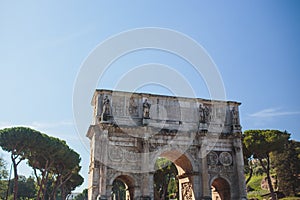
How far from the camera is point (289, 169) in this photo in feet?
112

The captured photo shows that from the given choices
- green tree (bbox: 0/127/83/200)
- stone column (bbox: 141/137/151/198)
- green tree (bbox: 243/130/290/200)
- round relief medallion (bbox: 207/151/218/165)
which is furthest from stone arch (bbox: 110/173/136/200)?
green tree (bbox: 243/130/290/200)

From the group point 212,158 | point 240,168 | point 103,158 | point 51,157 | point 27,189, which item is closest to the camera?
point 103,158

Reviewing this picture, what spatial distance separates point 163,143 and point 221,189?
609 cm

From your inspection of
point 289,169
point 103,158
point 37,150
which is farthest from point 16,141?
point 289,169

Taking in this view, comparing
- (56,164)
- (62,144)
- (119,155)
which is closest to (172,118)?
(119,155)

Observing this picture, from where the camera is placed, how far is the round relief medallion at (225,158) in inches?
825

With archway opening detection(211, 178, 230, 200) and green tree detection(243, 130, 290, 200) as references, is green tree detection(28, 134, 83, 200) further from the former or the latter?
green tree detection(243, 130, 290, 200)

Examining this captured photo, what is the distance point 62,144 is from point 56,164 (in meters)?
2.60

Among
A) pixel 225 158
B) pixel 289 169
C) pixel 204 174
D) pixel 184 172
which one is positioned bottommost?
pixel 204 174

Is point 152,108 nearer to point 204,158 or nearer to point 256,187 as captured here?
point 204,158

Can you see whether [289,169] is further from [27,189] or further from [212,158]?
[27,189]

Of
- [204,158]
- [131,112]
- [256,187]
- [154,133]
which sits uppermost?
[131,112]

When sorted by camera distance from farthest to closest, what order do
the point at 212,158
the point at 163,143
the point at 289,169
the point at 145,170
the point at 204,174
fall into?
the point at 289,169
the point at 212,158
the point at 163,143
the point at 204,174
the point at 145,170

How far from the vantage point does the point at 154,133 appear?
1980 centimetres
